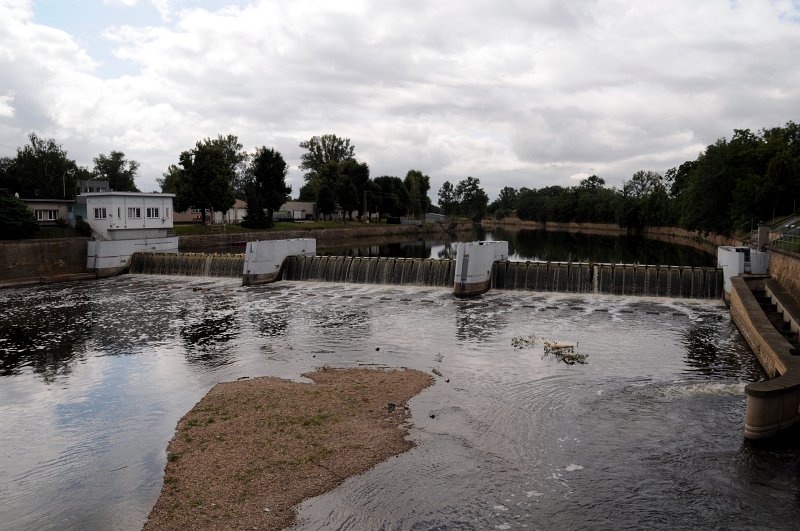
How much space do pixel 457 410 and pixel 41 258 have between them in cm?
4495

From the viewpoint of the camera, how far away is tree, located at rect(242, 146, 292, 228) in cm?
9100

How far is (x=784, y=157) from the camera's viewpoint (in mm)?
65938

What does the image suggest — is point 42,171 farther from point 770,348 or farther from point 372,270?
point 770,348

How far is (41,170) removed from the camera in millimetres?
98125

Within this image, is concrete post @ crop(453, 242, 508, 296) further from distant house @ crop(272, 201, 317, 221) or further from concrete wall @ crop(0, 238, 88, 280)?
distant house @ crop(272, 201, 317, 221)

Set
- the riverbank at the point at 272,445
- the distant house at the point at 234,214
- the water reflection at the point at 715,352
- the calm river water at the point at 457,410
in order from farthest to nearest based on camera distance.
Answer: the distant house at the point at 234,214 → the water reflection at the point at 715,352 → the calm river water at the point at 457,410 → the riverbank at the point at 272,445

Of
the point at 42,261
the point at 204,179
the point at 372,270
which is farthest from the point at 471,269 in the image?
the point at 204,179

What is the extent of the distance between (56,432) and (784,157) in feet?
243

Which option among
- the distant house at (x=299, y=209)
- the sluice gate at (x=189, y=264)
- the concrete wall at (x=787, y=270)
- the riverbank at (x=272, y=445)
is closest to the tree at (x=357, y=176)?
the distant house at (x=299, y=209)

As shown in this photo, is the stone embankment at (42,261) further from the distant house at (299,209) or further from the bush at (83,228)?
the distant house at (299,209)

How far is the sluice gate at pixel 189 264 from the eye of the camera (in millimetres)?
51156

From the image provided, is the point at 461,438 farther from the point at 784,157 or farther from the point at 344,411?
the point at 784,157

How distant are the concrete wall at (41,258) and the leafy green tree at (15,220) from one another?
1.66 metres

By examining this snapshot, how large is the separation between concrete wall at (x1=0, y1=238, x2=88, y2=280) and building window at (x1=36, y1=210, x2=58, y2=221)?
1025 centimetres
